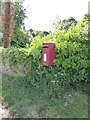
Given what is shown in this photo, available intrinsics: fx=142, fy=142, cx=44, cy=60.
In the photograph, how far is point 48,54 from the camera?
3.62 m

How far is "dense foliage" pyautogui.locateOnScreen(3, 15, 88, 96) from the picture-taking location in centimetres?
362

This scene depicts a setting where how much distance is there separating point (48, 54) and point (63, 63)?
455 millimetres

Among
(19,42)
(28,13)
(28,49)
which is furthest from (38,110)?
(28,13)

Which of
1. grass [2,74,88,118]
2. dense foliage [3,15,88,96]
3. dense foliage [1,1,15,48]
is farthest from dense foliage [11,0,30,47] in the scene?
grass [2,74,88,118]

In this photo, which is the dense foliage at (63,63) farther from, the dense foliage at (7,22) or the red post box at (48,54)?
the dense foliage at (7,22)

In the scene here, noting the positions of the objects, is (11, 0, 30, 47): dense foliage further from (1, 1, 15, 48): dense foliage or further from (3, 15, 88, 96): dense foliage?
(3, 15, 88, 96): dense foliage

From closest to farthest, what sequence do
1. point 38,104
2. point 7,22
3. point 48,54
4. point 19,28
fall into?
1. point 38,104
2. point 48,54
3. point 7,22
4. point 19,28

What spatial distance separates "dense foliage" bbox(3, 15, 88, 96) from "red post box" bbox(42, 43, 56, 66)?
0.11 meters

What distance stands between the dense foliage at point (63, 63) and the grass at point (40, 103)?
0.22 m

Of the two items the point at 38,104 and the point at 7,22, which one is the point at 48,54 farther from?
the point at 7,22

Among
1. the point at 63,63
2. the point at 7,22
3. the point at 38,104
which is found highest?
the point at 7,22

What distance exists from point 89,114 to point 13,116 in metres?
1.64

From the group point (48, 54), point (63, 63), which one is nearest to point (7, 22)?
point (48, 54)

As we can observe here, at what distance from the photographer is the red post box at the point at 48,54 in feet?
11.9
